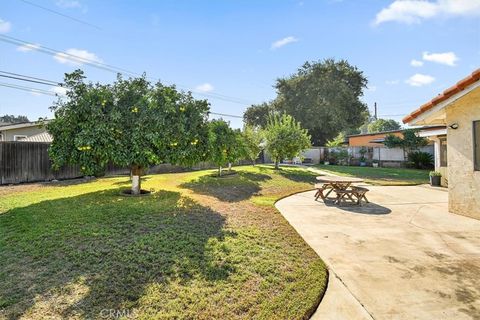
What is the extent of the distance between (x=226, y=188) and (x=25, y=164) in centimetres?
837

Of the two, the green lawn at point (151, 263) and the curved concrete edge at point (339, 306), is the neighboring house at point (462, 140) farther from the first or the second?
the curved concrete edge at point (339, 306)

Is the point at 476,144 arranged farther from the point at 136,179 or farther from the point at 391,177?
the point at 391,177

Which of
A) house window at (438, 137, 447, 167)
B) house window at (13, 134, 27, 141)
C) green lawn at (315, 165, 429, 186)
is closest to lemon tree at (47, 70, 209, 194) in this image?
green lawn at (315, 165, 429, 186)

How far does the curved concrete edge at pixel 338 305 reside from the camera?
99.7 inches

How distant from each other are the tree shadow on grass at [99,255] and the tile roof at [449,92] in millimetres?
5830

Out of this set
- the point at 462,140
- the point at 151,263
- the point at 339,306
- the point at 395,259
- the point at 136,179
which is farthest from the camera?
the point at 136,179

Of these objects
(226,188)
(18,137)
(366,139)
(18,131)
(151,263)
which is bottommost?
(151,263)

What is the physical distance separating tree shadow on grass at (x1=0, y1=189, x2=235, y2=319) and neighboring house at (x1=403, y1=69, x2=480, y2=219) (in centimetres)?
590

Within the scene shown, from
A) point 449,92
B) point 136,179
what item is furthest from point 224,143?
point 449,92

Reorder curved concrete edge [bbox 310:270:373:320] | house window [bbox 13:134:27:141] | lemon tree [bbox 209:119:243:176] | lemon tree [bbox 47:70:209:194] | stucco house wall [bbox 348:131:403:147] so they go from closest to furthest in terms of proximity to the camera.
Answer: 1. curved concrete edge [bbox 310:270:373:320]
2. lemon tree [bbox 47:70:209:194]
3. lemon tree [bbox 209:119:243:176]
4. house window [bbox 13:134:27:141]
5. stucco house wall [bbox 348:131:403:147]

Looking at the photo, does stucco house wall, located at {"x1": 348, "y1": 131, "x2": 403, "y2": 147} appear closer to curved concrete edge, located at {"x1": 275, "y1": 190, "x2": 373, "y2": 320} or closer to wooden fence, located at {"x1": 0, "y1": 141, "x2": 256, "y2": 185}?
curved concrete edge, located at {"x1": 275, "y1": 190, "x2": 373, "y2": 320}

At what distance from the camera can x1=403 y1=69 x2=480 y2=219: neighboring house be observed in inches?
223

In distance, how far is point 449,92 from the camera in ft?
18.3

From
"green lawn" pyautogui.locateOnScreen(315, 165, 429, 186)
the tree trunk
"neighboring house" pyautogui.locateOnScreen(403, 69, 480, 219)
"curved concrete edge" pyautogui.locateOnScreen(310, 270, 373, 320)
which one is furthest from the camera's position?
"green lawn" pyautogui.locateOnScreen(315, 165, 429, 186)
